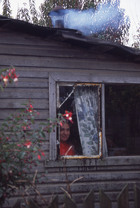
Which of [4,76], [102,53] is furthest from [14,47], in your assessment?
[4,76]

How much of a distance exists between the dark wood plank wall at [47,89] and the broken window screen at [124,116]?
4.17 metres

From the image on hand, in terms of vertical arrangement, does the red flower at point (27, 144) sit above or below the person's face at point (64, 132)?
above

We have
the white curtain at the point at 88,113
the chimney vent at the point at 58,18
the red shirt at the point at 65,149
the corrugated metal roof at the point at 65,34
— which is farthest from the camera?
the chimney vent at the point at 58,18

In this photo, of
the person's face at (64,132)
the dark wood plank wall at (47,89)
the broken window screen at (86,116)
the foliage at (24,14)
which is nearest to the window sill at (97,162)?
the dark wood plank wall at (47,89)

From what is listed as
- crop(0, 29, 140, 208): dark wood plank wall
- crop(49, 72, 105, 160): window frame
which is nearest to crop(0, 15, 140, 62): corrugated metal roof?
crop(0, 29, 140, 208): dark wood plank wall

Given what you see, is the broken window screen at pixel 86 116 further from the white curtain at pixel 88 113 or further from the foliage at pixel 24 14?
the foliage at pixel 24 14

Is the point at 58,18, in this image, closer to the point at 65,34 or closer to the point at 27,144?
the point at 65,34

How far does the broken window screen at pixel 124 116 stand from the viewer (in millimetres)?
10898

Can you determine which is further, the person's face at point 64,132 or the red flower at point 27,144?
the person's face at point 64,132

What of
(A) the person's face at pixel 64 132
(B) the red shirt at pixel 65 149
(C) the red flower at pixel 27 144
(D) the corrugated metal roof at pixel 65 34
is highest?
(D) the corrugated metal roof at pixel 65 34

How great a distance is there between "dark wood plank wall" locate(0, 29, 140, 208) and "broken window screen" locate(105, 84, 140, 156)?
417 centimetres

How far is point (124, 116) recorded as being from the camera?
1165 centimetres

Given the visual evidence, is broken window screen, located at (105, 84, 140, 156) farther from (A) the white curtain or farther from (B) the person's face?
(B) the person's face

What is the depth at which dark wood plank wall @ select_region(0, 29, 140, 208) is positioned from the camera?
233 inches
